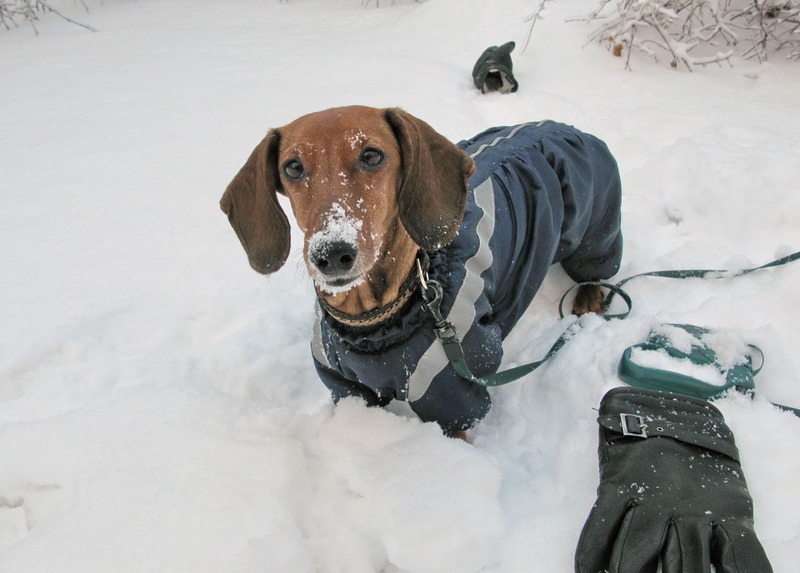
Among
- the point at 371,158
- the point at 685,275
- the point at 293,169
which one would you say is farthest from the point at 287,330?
the point at 685,275

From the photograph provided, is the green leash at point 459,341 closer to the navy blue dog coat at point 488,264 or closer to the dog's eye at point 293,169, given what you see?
the navy blue dog coat at point 488,264

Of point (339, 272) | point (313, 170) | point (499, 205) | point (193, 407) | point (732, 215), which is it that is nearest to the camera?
point (339, 272)

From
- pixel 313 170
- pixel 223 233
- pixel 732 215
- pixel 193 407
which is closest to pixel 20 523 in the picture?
pixel 193 407

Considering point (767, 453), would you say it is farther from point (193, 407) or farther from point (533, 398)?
point (193, 407)

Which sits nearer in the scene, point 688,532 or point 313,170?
point 688,532

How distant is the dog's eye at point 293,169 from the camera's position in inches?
58.6

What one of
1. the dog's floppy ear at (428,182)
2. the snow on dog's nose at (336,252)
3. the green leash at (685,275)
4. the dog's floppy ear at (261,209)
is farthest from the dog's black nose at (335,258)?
the green leash at (685,275)

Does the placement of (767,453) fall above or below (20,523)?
above

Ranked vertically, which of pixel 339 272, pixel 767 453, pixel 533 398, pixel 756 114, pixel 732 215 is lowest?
pixel 533 398

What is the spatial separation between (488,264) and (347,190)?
0.53 meters

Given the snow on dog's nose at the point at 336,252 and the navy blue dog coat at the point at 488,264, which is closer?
the snow on dog's nose at the point at 336,252

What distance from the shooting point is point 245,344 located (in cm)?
220

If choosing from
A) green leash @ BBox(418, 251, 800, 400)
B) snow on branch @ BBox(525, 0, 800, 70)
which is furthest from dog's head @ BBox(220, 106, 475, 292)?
snow on branch @ BBox(525, 0, 800, 70)

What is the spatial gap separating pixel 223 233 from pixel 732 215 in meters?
2.63
